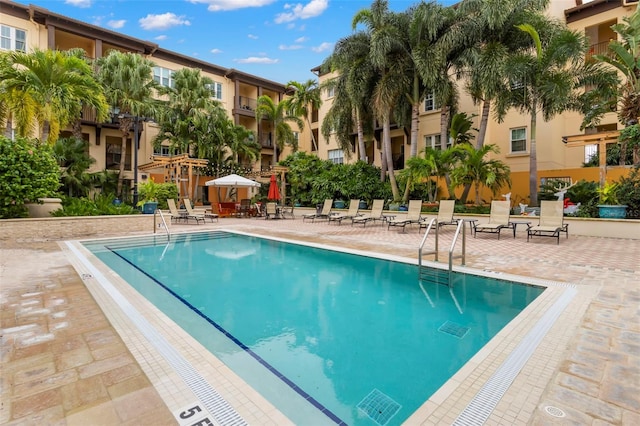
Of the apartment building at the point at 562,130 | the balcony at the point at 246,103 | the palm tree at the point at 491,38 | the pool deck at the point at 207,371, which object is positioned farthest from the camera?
the balcony at the point at 246,103

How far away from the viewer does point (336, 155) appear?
28.3 m

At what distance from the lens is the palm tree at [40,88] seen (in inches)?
465

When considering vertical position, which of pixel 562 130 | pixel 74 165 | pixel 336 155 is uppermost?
pixel 336 155

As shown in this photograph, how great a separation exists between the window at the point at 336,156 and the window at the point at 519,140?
1266 cm

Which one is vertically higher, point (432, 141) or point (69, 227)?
point (432, 141)

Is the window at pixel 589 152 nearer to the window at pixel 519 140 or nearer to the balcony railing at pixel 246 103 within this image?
the window at pixel 519 140

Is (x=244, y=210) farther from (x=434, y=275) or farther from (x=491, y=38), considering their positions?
(x=434, y=275)

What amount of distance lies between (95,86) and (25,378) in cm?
1448

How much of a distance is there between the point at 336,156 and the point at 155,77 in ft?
50.9

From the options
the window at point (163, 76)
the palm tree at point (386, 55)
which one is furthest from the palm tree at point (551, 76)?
the window at point (163, 76)

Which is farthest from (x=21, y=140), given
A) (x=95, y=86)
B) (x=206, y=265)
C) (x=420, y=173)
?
(x=420, y=173)

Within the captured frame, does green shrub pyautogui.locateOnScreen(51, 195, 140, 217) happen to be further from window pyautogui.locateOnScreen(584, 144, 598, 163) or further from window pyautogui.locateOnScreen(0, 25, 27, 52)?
window pyautogui.locateOnScreen(584, 144, 598, 163)

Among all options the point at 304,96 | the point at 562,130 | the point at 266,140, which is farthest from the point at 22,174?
the point at 562,130

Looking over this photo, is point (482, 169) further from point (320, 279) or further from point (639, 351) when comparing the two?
point (639, 351)
